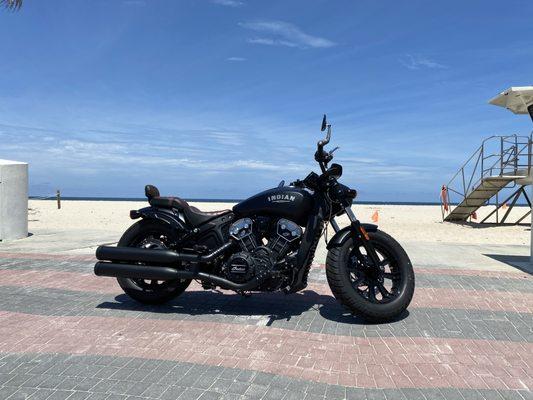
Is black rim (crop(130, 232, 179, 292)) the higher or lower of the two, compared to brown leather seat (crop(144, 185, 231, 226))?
lower

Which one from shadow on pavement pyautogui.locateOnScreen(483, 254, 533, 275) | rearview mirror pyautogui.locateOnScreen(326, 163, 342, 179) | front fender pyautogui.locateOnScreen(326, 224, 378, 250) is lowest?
shadow on pavement pyautogui.locateOnScreen(483, 254, 533, 275)

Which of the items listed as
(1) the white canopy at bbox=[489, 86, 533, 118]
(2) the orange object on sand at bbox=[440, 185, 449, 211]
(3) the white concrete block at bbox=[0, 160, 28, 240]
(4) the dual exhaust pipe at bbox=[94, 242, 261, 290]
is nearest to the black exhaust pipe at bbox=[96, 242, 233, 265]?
(4) the dual exhaust pipe at bbox=[94, 242, 261, 290]

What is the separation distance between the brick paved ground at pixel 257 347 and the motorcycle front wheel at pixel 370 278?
0.17 m

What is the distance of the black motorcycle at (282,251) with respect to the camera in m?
4.40

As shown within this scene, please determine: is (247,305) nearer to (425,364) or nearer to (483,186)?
(425,364)

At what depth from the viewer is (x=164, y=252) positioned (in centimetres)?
472

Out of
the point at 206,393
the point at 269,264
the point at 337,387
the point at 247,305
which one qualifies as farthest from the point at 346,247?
the point at 206,393

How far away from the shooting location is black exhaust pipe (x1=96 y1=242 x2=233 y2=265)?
180 inches

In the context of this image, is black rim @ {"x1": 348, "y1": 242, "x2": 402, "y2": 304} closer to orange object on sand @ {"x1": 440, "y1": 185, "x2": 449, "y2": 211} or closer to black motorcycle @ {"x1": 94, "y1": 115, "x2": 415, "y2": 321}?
black motorcycle @ {"x1": 94, "y1": 115, "x2": 415, "y2": 321}

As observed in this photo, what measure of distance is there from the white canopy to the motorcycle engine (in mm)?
6233

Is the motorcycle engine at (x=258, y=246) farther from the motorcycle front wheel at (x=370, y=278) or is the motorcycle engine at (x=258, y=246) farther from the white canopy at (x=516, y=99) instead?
the white canopy at (x=516, y=99)

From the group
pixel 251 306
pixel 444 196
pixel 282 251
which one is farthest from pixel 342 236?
pixel 444 196

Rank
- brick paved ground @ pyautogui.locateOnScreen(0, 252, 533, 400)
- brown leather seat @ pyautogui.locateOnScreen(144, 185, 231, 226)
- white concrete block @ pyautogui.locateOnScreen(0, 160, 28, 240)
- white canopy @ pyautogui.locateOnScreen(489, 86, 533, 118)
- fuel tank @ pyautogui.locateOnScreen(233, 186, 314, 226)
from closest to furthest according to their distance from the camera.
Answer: brick paved ground @ pyautogui.locateOnScreen(0, 252, 533, 400) → fuel tank @ pyautogui.locateOnScreen(233, 186, 314, 226) → brown leather seat @ pyautogui.locateOnScreen(144, 185, 231, 226) → white canopy @ pyautogui.locateOnScreen(489, 86, 533, 118) → white concrete block @ pyautogui.locateOnScreen(0, 160, 28, 240)

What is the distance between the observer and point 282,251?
4.43 meters
